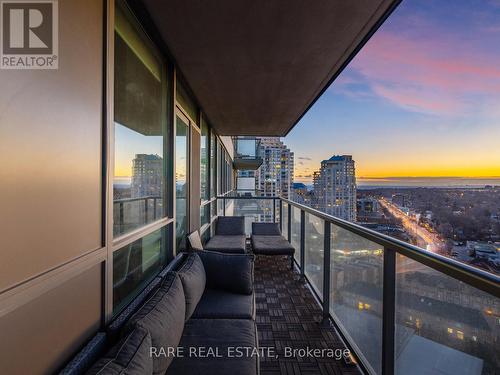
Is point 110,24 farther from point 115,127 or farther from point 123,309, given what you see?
point 123,309

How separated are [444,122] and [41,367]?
5.28 meters

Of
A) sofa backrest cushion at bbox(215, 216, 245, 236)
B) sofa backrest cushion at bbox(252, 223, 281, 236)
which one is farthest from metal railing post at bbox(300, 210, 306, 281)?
sofa backrest cushion at bbox(215, 216, 245, 236)

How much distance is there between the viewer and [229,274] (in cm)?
243

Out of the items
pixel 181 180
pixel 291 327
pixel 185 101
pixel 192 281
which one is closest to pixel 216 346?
pixel 192 281

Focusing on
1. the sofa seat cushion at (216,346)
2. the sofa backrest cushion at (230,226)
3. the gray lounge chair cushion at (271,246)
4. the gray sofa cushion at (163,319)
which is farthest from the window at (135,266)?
the sofa backrest cushion at (230,226)

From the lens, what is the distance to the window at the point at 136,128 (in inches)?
64.2

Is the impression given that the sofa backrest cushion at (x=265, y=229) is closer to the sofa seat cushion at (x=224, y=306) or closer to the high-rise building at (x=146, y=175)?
the sofa seat cushion at (x=224, y=306)

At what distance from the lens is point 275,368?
2.05 m

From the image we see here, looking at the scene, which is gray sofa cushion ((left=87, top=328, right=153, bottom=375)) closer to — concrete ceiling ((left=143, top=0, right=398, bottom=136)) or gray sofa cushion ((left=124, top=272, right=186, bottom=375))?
gray sofa cushion ((left=124, top=272, right=186, bottom=375))

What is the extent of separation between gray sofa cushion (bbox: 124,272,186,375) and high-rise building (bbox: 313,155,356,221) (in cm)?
167

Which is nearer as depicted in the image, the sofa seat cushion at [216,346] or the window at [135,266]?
the sofa seat cushion at [216,346]

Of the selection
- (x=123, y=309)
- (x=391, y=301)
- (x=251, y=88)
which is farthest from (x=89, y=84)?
(x=251, y=88)

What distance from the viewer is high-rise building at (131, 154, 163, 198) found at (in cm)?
191

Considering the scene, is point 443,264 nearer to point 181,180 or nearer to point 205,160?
point 181,180
